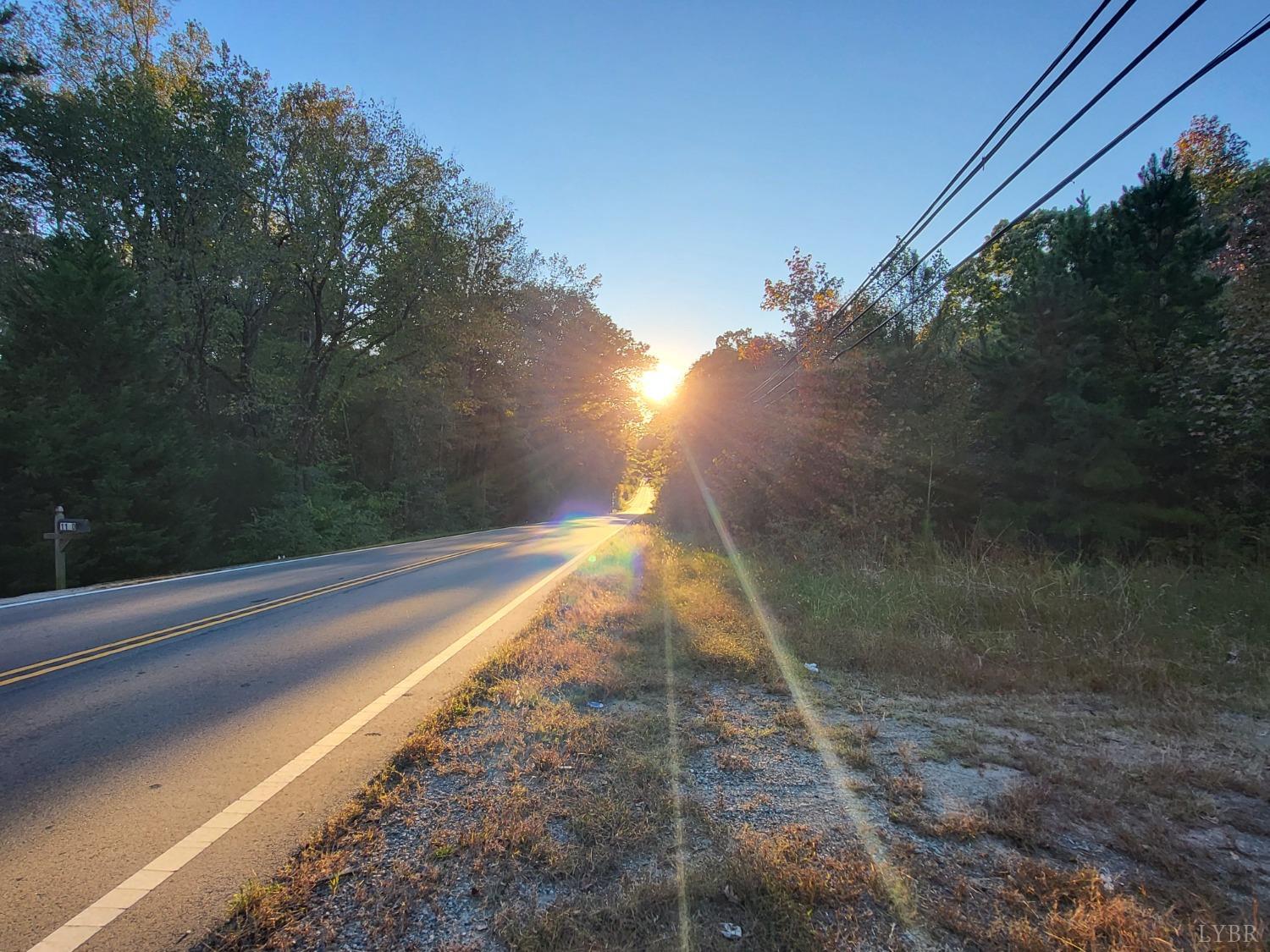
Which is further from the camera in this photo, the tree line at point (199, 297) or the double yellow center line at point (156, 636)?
the tree line at point (199, 297)

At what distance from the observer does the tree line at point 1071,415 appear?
12047mm

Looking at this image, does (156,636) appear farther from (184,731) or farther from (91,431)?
(91,431)

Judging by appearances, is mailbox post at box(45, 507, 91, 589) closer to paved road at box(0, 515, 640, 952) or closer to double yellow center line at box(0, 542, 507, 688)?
paved road at box(0, 515, 640, 952)

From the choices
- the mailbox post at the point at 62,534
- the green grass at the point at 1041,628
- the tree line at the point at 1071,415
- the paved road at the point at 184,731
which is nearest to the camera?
the paved road at the point at 184,731

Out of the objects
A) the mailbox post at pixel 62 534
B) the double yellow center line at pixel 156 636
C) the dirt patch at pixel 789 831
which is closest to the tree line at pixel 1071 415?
the dirt patch at pixel 789 831

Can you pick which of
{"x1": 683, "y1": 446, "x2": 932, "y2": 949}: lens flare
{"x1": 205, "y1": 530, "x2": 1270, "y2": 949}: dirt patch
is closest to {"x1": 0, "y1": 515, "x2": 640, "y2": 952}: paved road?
{"x1": 205, "y1": 530, "x2": 1270, "y2": 949}: dirt patch

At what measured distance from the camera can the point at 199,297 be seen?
59.0 feet

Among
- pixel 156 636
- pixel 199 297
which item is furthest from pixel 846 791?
pixel 199 297

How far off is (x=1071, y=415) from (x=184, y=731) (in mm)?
16158

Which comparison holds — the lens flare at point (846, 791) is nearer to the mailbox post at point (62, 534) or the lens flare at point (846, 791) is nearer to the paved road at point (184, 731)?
the paved road at point (184, 731)

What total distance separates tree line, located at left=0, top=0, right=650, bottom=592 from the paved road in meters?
5.66

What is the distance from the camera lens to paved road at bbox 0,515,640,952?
2508mm

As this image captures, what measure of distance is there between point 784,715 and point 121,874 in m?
3.59

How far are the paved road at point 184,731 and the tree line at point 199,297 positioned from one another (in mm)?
5657
